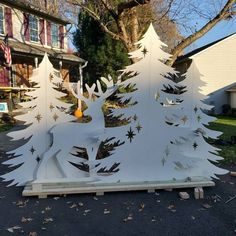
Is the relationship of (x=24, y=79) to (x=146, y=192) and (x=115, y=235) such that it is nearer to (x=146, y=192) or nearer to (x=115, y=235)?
(x=146, y=192)

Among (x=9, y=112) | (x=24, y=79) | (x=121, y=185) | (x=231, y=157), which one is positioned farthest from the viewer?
(x=24, y=79)

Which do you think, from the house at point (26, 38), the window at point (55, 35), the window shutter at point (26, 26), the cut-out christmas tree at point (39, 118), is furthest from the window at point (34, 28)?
the cut-out christmas tree at point (39, 118)

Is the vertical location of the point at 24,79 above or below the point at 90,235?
above

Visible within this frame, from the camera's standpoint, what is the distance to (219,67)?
85.0ft

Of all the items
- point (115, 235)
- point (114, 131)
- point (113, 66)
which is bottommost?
point (115, 235)

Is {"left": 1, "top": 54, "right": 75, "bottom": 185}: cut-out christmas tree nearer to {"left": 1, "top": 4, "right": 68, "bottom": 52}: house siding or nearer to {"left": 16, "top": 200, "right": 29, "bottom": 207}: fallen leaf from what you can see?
{"left": 16, "top": 200, "right": 29, "bottom": 207}: fallen leaf

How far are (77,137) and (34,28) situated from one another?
18.6 meters

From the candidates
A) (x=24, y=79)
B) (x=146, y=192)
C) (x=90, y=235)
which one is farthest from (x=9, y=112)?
(x=90, y=235)

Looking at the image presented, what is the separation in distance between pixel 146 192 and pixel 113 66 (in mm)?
19150

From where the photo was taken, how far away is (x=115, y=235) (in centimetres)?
410

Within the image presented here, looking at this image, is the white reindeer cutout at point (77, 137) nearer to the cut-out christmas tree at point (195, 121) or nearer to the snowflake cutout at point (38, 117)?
the snowflake cutout at point (38, 117)

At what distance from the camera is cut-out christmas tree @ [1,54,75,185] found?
5.56 metres

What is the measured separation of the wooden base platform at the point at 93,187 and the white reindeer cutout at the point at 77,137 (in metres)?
0.20

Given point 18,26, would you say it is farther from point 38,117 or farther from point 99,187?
point 99,187
